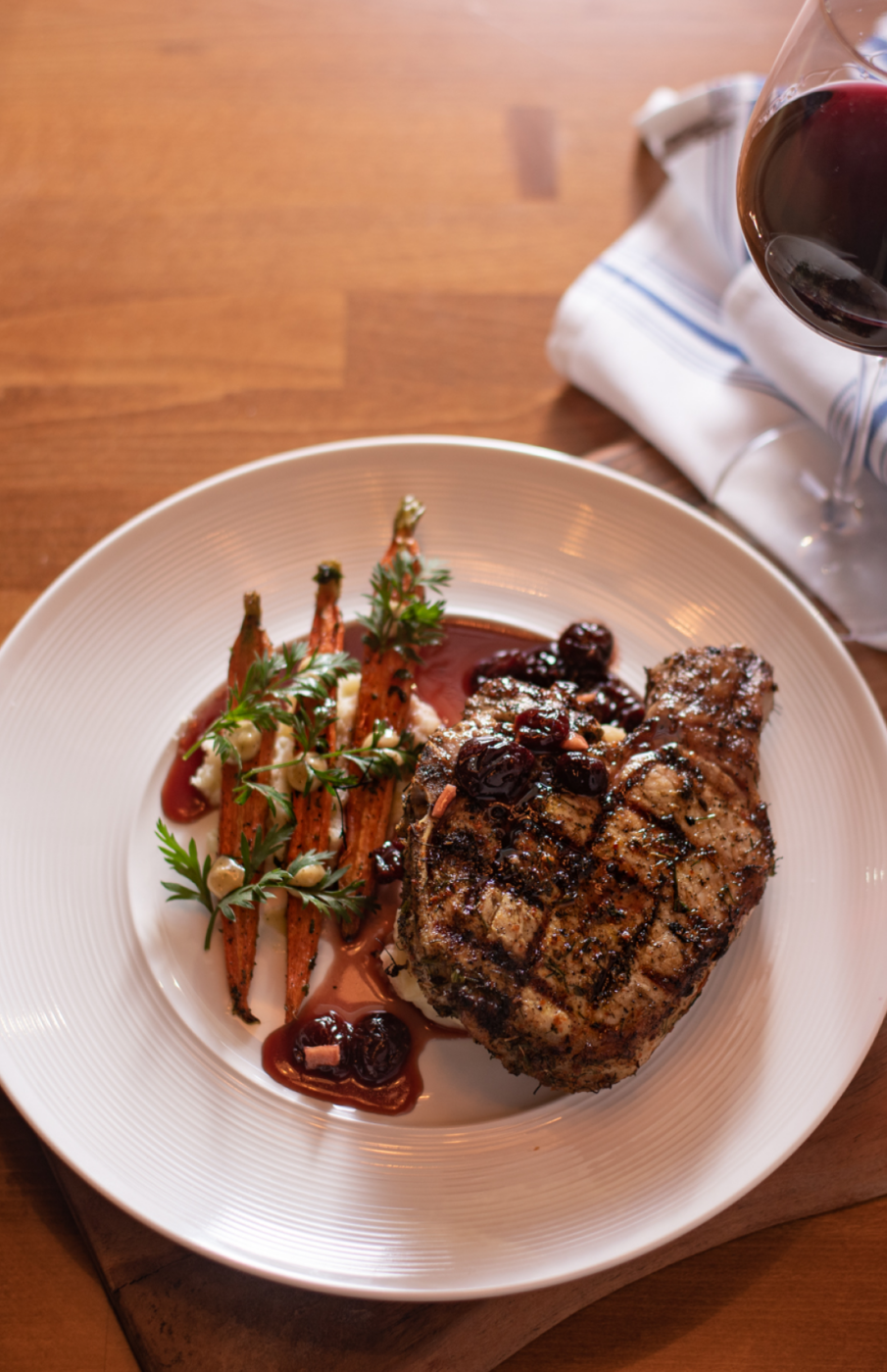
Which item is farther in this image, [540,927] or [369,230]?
[369,230]

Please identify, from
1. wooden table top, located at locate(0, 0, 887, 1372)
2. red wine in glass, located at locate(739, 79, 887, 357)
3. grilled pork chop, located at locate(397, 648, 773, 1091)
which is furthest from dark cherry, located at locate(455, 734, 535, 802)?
wooden table top, located at locate(0, 0, 887, 1372)

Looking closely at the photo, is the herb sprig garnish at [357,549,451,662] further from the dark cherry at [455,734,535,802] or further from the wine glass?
the wine glass

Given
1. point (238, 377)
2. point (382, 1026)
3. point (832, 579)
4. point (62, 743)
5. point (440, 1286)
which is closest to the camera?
point (440, 1286)

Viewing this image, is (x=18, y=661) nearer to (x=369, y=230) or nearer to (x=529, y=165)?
(x=369, y=230)

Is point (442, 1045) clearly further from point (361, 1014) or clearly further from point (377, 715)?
point (377, 715)

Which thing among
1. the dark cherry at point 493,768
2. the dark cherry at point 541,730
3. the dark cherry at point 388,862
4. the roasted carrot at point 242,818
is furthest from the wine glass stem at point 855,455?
the roasted carrot at point 242,818

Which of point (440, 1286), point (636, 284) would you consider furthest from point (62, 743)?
point (636, 284)

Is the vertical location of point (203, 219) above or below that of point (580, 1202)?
above

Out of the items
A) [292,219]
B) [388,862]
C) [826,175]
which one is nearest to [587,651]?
[388,862]
